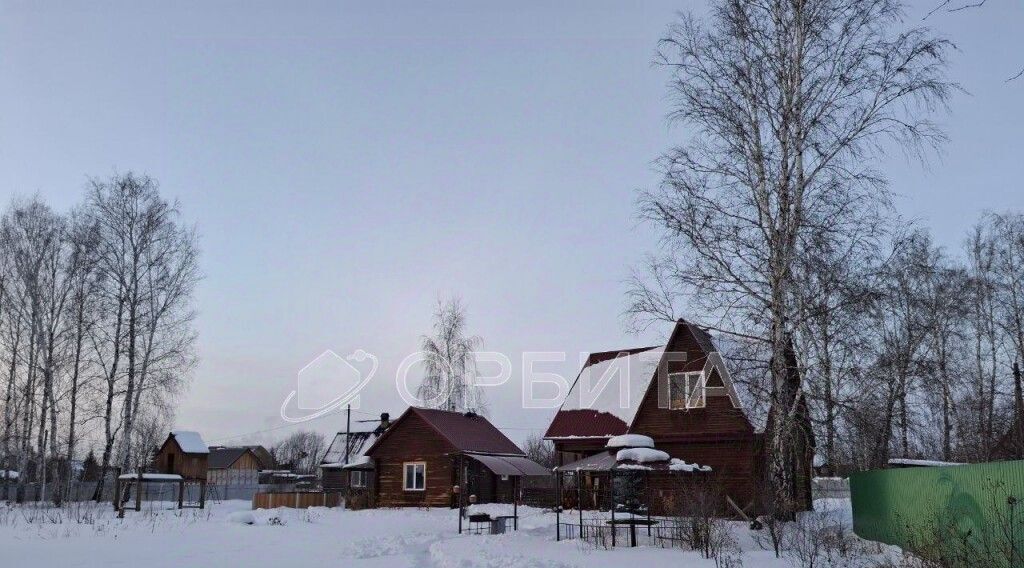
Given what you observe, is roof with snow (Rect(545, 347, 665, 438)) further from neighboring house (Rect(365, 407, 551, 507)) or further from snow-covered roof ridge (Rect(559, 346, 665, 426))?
neighboring house (Rect(365, 407, 551, 507))

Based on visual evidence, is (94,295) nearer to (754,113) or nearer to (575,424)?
(575,424)

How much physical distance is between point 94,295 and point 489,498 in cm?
1949

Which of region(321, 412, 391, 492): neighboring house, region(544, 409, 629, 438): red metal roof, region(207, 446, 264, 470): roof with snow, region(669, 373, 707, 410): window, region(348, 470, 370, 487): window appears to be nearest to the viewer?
region(669, 373, 707, 410): window

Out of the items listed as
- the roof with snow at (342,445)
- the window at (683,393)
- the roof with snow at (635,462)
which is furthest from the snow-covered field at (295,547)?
the roof with snow at (342,445)

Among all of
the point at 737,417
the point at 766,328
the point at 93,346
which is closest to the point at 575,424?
the point at 737,417

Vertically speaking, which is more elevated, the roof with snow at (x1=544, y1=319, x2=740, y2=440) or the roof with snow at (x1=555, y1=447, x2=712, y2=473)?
the roof with snow at (x1=544, y1=319, x2=740, y2=440)

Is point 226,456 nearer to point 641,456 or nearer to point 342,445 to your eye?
point 342,445

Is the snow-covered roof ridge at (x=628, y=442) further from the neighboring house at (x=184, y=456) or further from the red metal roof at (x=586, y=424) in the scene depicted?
the neighboring house at (x=184, y=456)

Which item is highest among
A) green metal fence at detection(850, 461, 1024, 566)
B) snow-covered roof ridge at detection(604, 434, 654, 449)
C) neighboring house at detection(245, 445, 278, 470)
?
snow-covered roof ridge at detection(604, 434, 654, 449)

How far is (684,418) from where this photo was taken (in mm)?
26500

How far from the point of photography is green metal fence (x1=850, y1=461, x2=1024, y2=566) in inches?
400

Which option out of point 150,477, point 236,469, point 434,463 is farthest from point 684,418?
point 236,469

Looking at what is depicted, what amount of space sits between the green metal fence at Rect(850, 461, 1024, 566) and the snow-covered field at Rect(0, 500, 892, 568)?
249cm

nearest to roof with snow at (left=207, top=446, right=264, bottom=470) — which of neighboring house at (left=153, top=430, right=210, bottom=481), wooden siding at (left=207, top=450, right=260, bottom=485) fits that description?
wooden siding at (left=207, top=450, right=260, bottom=485)
